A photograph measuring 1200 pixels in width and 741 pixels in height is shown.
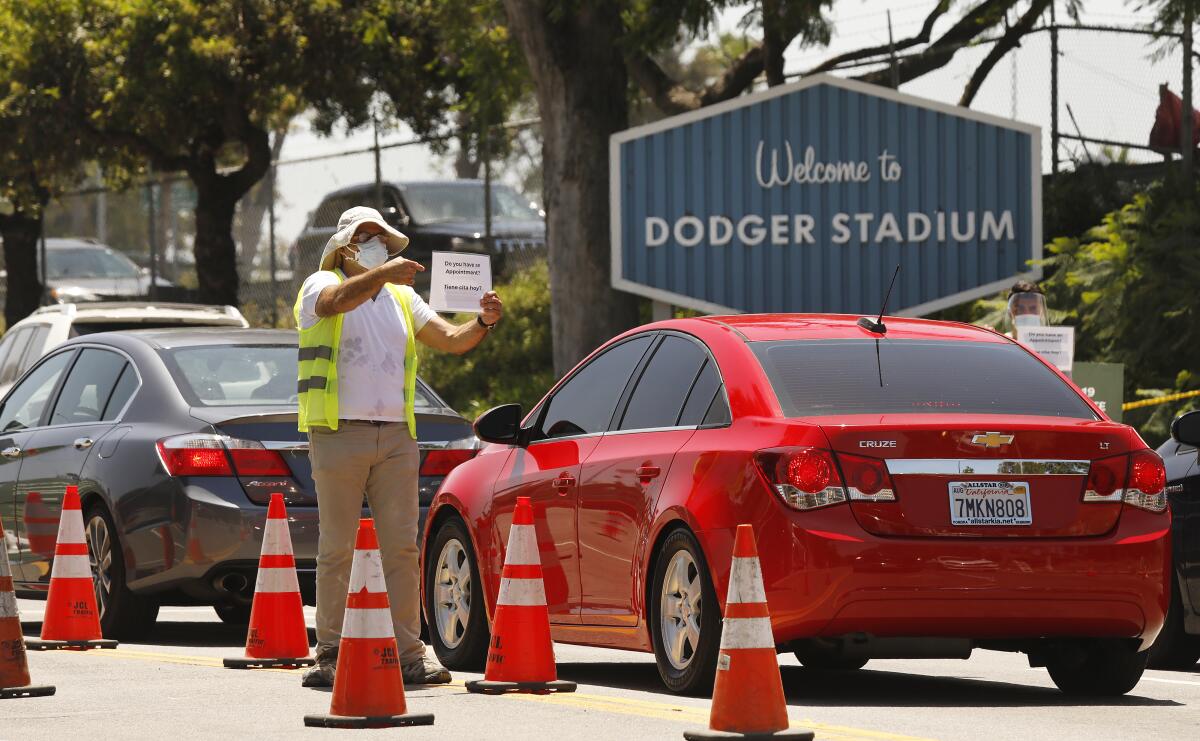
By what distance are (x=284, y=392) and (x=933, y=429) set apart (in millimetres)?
4852

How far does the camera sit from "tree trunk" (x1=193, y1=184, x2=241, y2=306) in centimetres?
2925

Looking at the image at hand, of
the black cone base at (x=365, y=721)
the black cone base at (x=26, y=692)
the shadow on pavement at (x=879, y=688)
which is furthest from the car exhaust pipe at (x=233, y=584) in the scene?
the black cone base at (x=365, y=721)

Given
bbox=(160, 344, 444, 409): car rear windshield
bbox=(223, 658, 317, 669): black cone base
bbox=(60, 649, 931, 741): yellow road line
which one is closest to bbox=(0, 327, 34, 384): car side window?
bbox=(160, 344, 444, 409): car rear windshield

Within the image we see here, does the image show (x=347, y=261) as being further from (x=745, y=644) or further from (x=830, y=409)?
(x=745, y=644)

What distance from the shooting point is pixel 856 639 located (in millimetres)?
8016

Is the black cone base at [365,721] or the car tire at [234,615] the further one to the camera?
the car tire at [234,615]

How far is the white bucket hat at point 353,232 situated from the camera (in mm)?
8992

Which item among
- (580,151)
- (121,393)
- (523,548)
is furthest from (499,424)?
(580,151)

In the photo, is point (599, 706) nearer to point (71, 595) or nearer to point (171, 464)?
point (71, 595)

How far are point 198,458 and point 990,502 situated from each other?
179 inches

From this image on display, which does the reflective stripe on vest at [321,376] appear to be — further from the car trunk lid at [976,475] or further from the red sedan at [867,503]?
the car trunk lid at [976,475]

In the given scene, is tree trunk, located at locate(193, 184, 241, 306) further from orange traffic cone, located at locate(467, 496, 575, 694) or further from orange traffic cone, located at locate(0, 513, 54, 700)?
orange traffic cone, located at locate(467, 496, 575, 694)

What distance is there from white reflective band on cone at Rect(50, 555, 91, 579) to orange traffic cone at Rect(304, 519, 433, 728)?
329cm

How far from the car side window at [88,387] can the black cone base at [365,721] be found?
4956 mm
